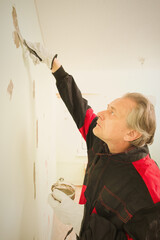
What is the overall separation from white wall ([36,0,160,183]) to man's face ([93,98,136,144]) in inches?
27.6

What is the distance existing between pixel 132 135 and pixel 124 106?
184 millimetres

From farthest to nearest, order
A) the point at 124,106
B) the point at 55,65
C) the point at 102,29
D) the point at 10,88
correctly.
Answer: the point at 102,29, the point at 55,65, the point at 124,106, the point at 10,88

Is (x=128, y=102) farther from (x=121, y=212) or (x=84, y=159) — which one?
(x=84, y=159)

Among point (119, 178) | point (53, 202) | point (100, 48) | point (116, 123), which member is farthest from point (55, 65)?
point (100, 48)

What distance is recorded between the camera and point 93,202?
0.73 metres

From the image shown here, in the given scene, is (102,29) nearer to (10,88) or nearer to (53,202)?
(10,88)

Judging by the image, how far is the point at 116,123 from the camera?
0.72 m

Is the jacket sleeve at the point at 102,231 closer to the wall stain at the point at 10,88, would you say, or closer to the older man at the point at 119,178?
the older man at the point at 119,178

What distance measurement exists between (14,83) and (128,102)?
0.62m

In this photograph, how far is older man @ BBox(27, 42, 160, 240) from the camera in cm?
57

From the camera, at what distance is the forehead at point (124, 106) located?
700 millimetres

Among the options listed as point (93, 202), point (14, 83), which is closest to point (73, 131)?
point (93, 202)

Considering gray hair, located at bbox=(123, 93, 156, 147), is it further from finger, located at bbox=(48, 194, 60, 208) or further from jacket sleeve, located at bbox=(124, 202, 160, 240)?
finger, located at bbox=(48, 194, 60, 208)

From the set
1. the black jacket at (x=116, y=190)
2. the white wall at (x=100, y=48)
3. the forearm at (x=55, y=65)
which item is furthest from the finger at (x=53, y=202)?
the white wall at (x=100, y=48)
